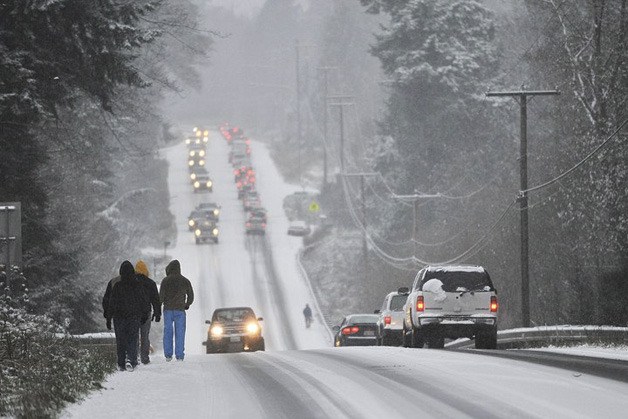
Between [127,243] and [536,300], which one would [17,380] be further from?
[127,243]

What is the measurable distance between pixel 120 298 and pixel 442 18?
76.8 meters

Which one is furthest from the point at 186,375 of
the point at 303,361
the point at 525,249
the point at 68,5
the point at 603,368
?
the point at 525,249

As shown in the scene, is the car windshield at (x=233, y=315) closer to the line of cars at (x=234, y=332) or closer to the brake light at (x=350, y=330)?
the line of cars at (x=234, y=332)

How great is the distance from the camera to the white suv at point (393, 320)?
3716 centimetres

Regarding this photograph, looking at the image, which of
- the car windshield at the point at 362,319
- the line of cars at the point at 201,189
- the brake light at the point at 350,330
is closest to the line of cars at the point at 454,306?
the brake light at the point at 350,330

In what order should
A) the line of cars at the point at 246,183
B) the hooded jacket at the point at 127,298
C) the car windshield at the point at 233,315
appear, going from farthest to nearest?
1. the line of cars at the point at 246,183
2. the car windshield at the point at 233,315
3. the hooded jacket at the point at 127,298

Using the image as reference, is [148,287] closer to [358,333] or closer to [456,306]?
[456,306]

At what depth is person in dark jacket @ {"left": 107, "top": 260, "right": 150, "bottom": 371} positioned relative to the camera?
2102cm

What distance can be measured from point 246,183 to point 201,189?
4.32 meters

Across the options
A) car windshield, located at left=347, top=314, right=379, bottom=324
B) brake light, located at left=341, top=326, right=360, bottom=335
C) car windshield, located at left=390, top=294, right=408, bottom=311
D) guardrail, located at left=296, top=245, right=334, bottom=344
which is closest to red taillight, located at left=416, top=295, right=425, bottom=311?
car windshield, located at left=390, top=294, right=408, bottom=311

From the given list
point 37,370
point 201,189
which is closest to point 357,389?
point 37,370

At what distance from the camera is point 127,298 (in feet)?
69.1

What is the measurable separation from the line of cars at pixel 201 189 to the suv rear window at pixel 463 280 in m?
81.4

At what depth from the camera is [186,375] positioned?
19.3 metres
